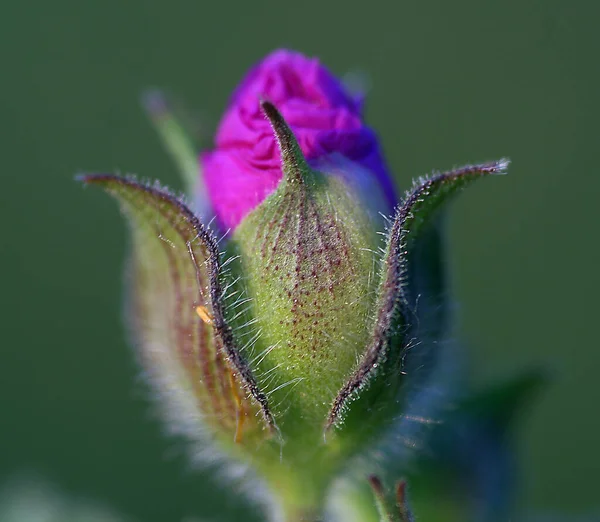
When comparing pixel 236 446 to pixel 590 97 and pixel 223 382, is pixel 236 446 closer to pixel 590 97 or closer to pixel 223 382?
pixel 223 382

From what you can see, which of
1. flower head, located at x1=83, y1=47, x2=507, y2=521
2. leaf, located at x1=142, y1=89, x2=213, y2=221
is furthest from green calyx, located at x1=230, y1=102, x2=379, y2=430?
leaf, located at x1=142, y1=89, x2=213, y2=221

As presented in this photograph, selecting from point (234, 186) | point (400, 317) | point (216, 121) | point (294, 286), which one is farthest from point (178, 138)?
point (216, 121)

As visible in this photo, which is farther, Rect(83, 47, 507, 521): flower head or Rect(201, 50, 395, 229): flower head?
Rect(201, 50, 395, 229): flower head

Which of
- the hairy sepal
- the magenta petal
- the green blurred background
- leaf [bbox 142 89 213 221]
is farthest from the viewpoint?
the green blurred background

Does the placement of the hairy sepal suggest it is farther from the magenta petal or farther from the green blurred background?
the green blurred background

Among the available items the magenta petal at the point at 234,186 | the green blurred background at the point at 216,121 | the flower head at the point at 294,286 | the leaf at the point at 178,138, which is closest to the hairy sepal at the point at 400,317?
the flower head at the point at 294,286

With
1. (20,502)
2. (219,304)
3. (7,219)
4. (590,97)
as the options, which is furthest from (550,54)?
(219,304)

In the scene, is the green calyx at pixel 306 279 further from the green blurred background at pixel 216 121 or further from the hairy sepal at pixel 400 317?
the green blurred background at pixel 216 121
